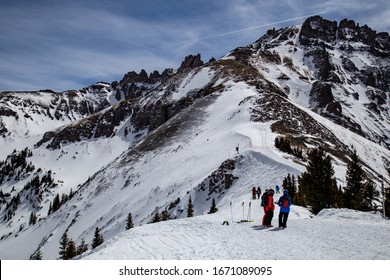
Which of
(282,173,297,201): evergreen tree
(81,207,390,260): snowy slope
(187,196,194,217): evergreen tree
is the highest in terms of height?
(81,207,390,260): snowy slope

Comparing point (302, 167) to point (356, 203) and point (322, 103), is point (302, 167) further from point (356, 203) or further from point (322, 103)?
point (322, 103)

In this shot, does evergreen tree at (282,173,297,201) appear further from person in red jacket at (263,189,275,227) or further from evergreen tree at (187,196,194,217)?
person in red jacket at (263,189,275,227)

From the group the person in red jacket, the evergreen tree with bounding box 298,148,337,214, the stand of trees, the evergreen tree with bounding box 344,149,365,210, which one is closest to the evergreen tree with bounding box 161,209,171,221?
the stand of trees

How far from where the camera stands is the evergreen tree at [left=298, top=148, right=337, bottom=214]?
2967 cm

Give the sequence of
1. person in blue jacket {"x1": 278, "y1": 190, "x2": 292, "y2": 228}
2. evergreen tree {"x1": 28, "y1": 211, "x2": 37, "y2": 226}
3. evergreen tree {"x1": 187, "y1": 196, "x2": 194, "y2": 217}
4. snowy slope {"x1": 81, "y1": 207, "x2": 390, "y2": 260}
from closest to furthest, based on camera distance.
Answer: snowy slope {"x1": 81, "y1": 207, "x2": 390, "y2": 260}, person in blue jacket {"x1": 278, "y1": 190, "x2": 292, "y2": 228}, evergreen tree {"x1": 187, "y1": 196, "x2": 194, "y2": 217}, evergreen tree {"x1": 28, "y1": 211, "x2": 37, "y2": 226}

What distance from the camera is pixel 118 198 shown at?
80.6 m

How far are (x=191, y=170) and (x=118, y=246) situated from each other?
1991 inches

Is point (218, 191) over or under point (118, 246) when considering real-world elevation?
under

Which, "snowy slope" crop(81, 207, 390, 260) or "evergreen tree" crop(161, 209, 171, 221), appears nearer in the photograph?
"snowy slope" crop(81, 207, 390, 260)

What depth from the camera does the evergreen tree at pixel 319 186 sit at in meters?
29.7

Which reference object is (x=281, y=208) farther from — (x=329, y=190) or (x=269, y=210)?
(x=329, y=190)

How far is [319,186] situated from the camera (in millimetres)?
30484

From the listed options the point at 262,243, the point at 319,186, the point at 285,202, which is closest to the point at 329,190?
the point at 319,186

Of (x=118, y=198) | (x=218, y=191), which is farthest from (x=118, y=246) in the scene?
(x=118, y=198)
